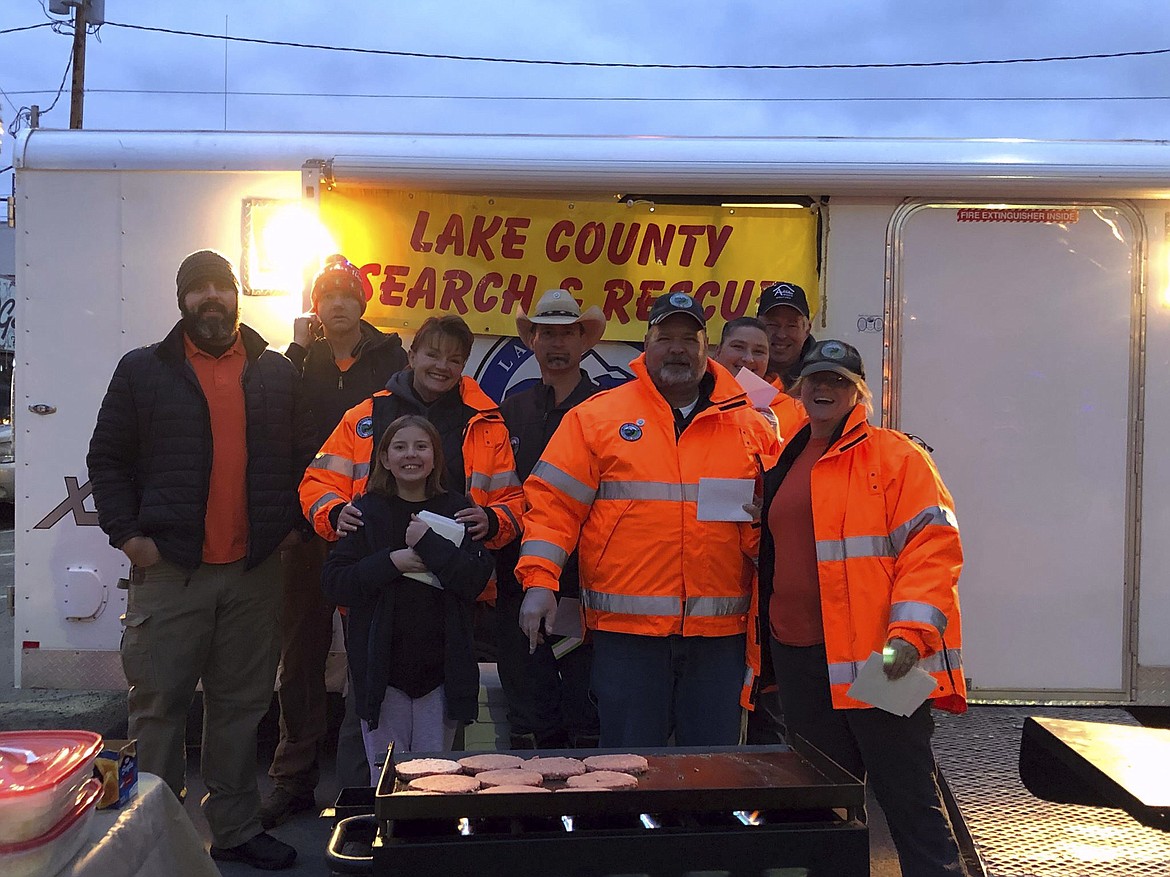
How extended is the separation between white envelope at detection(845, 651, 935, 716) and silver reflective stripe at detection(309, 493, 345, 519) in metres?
1.92

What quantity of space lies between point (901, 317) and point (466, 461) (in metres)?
2.13

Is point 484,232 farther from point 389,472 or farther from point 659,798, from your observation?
point 659,798

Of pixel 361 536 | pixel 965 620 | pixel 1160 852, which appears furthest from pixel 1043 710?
pixel 361 536

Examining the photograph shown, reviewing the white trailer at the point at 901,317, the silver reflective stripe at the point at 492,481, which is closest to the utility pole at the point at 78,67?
the white trailer at the point at 901,317

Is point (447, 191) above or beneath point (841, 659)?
above

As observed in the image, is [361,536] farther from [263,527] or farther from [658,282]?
[658,282]

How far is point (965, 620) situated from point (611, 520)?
210 cm

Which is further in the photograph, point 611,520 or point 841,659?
point 611,520

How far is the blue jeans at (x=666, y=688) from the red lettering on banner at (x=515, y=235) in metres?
1.96

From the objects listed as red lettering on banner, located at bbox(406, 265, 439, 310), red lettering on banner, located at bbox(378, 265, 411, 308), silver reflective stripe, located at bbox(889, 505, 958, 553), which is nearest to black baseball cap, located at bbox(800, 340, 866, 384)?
silver reflective stripe, located at bbox(889, 505, 958, 553)

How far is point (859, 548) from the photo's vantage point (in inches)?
118

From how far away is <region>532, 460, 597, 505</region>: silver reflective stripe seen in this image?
11.0 ft

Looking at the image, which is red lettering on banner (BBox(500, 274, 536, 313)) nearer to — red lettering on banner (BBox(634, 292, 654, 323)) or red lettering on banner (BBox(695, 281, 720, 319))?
red lettering on banner (BBox(634, 292, 654, 323))

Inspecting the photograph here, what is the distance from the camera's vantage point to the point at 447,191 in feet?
15.0
